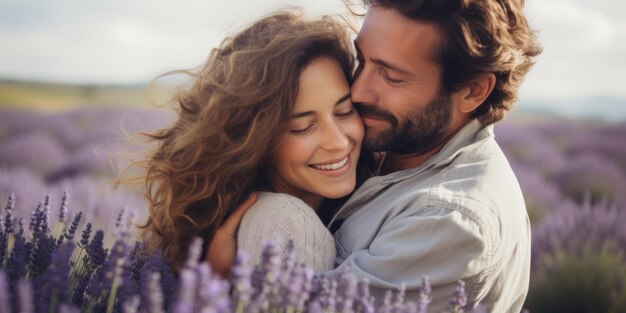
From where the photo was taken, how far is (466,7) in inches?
117

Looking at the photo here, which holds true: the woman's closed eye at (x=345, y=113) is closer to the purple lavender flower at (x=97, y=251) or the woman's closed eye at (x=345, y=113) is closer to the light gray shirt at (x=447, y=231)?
the light gray shirt at (x=447, y=231)

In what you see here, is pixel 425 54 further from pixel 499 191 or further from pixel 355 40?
pixel 499 191

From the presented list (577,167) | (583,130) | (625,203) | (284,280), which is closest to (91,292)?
(284,280)

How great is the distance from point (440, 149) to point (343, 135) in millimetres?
604

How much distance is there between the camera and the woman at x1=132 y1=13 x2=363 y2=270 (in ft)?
9.11

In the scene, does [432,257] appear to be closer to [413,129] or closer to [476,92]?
[413,129]

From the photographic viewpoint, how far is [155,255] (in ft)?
6.73

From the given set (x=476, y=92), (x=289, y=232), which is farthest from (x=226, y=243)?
(x=476, y=92)

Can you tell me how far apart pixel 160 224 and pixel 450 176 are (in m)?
1.32

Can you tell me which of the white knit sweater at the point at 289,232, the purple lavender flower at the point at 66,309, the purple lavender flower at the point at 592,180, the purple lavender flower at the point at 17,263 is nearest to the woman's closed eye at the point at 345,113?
the white knit sweater at the point at 289,232

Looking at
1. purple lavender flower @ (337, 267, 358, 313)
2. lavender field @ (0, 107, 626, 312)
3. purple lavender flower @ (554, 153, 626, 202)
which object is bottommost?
purple lavender flower @ (554, 153, 626, 202)

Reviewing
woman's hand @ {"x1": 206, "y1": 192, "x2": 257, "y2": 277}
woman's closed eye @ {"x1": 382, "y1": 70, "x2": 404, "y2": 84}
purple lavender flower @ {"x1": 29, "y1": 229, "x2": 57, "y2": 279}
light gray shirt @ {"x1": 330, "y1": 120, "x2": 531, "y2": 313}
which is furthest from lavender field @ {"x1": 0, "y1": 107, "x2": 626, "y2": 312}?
woman's closed eye @ {"x1": 382, "y1": 70, "x2": 404, "y2": 84}

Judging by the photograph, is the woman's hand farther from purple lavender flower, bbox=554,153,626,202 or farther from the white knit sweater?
purple lavender flower, bbox=554,153,626,202

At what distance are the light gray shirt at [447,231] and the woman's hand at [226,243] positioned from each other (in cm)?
42
